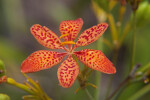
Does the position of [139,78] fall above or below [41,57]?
below

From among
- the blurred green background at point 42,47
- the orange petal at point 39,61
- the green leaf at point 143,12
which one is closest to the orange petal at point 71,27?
the orange petal at point 39,61

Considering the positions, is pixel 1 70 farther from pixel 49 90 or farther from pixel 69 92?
pixel 49 90

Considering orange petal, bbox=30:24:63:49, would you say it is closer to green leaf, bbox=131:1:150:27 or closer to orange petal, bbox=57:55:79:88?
orange petal, bbox=57:55:79:88

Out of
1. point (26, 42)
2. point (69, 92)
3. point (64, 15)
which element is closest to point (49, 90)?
point (69, 92)

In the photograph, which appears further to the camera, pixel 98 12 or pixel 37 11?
pixel 37 11

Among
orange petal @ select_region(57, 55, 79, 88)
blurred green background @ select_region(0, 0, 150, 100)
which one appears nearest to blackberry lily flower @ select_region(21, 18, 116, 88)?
orange petal @ select_region(57, 55, 79, 88)

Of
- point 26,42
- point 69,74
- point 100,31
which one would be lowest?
point 26,42

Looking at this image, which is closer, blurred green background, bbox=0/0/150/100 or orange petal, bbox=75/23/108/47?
orange petal, bbox=75/23/108/47
